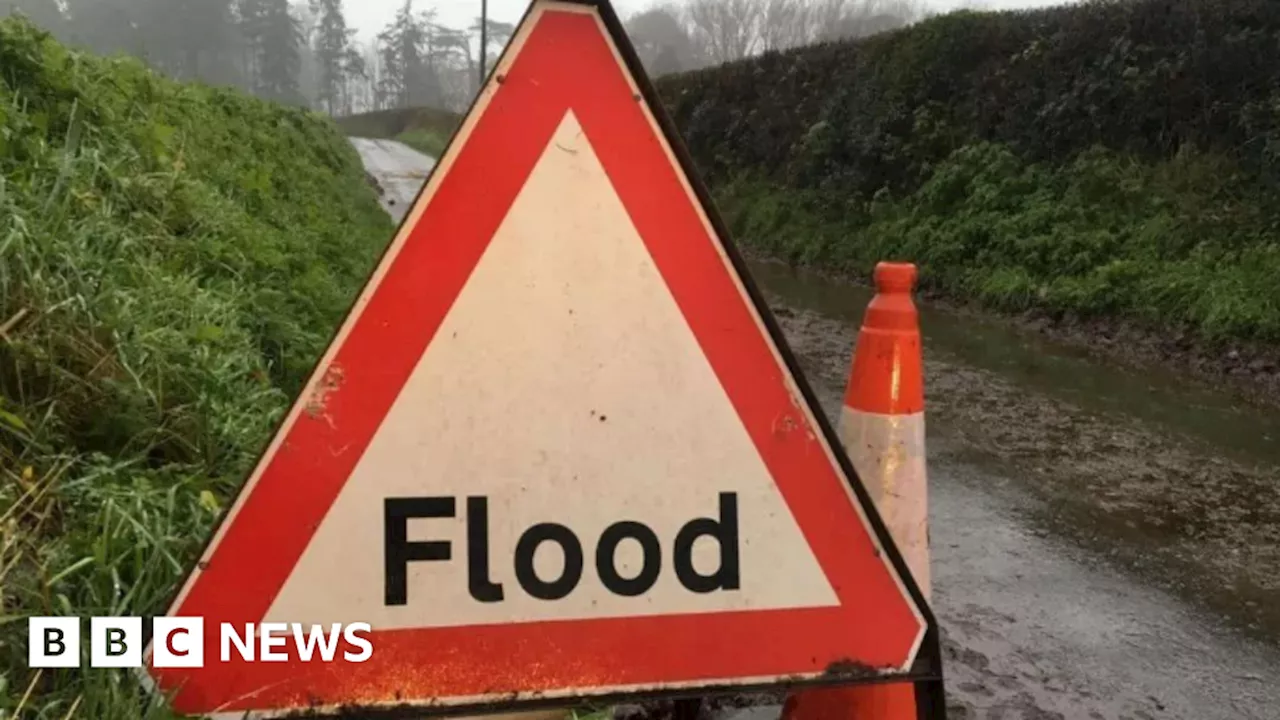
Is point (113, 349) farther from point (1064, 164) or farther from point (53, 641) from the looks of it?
point (1064, 164)

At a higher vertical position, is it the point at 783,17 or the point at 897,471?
the point at 783,17

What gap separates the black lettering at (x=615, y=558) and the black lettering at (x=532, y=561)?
3 centimetres

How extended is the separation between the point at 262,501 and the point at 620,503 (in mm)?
478

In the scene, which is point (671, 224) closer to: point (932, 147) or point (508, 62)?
point (508, 62)

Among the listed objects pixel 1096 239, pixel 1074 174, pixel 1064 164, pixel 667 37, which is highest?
pixel 667 37

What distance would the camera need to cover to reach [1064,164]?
39.4ft

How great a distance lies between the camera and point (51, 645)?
1512mm

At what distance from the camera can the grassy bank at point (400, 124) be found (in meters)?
60.0

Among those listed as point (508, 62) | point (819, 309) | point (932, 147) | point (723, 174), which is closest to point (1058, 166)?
point (932, 147)

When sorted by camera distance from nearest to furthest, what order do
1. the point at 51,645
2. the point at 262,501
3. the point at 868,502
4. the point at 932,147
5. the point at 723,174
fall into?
1. the point at 262,501
2. the point at 868,502
3. the point at 51,645
4. the point at 932,147
5. the point at 723,174

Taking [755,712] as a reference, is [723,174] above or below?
above

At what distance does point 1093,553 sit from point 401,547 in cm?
355

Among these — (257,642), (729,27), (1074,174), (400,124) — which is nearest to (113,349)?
(257,642)

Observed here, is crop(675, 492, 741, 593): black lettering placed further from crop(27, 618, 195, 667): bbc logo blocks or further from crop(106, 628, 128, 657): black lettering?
crop(106, 628, 128, 657): black lettering
